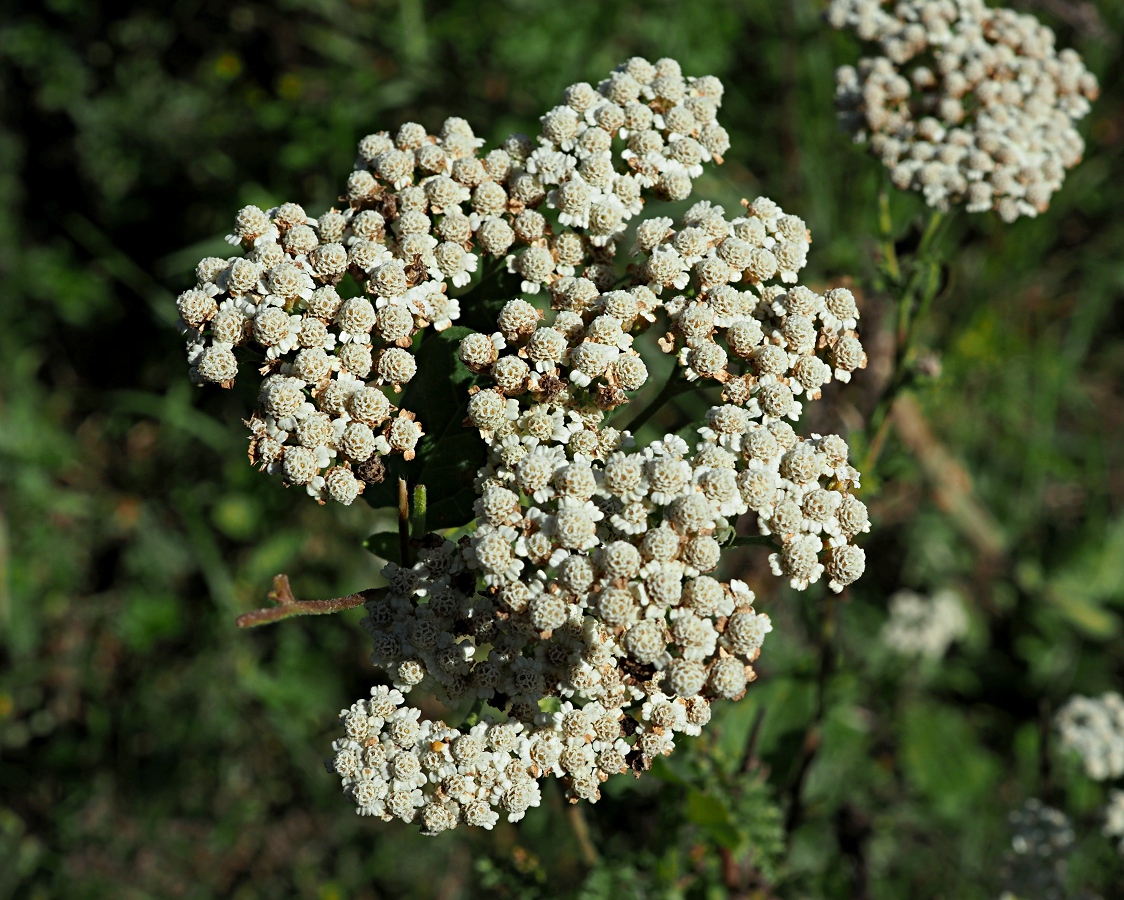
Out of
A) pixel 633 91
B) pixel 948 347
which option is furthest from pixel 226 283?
pixel 948 347

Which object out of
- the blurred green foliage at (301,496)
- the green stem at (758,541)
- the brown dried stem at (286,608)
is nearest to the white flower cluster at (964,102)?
the blurred green foliage at (301,496)

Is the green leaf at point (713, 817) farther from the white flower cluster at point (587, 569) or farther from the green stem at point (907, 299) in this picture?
the green stem at point (907, 299)

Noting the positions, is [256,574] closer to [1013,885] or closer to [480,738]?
[480,738]

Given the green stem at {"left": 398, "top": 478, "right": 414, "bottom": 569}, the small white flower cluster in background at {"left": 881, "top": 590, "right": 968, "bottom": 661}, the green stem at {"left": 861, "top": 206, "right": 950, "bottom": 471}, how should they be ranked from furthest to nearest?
the small white flower cluster in background at {"left": 881, "top": 590, "right": 968, "bottom": 661}, the green stem at {"left": 861, "top": 206, "right": 950, "bottom": 471}, the green stem at {"left": 398, "top": 478, "right": 414, "bottom": 569}

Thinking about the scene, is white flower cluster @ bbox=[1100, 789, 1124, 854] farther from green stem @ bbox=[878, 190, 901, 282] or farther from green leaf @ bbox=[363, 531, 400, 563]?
green leaf @ bbox=[363, 531, 400, 563]

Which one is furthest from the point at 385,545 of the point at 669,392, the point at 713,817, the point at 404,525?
the point at 713,817

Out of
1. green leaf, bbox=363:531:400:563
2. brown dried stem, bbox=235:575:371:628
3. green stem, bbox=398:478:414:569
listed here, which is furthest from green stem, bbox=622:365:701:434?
brown dried stem, bbox=235:575:371:628

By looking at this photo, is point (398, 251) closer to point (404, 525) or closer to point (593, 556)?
point (404, 525)
